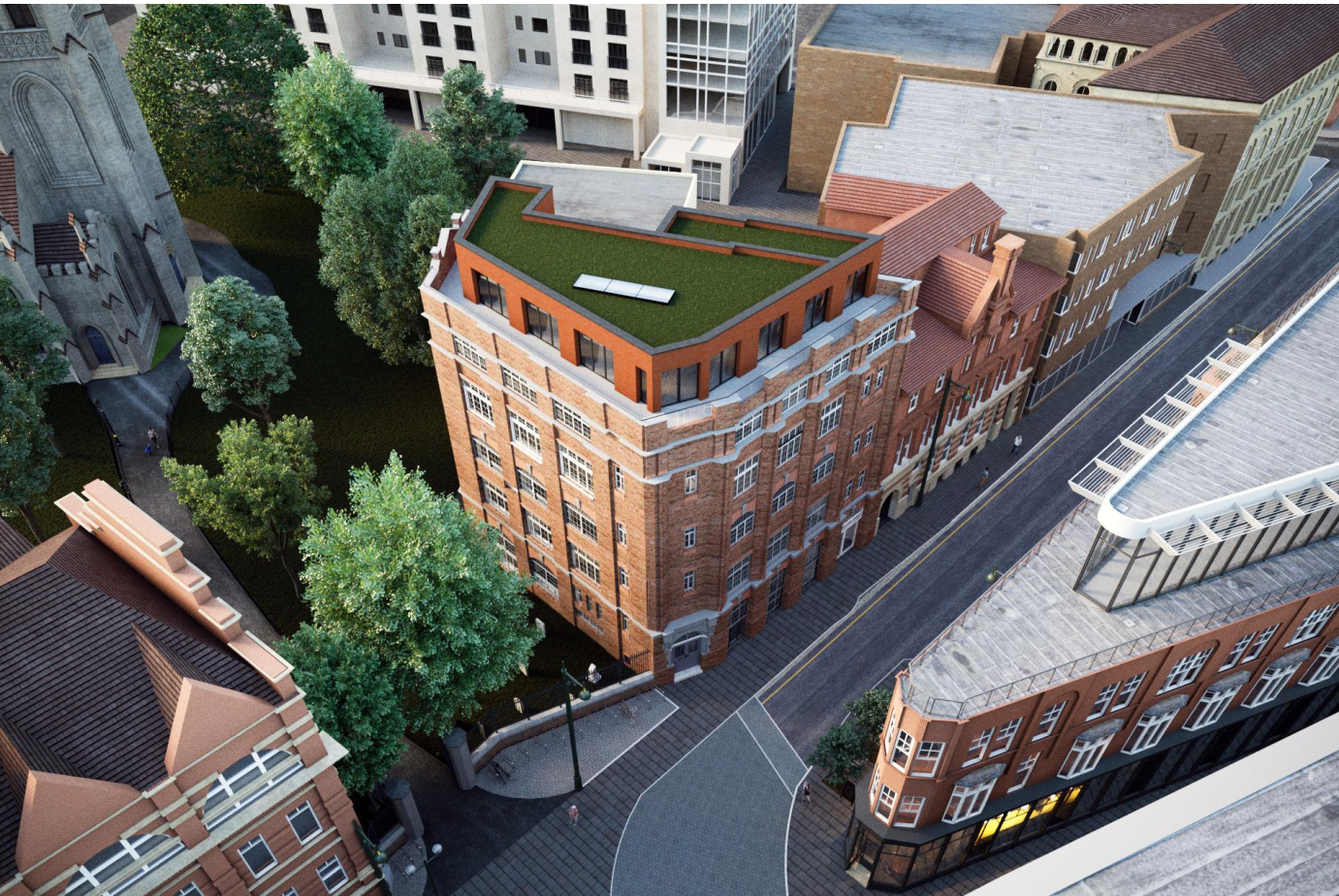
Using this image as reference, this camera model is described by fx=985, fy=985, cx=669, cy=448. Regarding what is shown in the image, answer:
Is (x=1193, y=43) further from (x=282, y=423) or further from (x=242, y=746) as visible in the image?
(x=242, y=746)

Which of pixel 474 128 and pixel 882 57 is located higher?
pixel 882 57

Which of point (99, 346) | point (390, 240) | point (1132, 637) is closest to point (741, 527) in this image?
point (1132, 637)

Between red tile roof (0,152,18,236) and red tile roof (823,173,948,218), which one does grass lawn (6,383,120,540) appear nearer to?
red tile roof (0,152,18,236)

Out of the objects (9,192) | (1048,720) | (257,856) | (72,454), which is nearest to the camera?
(257,856)

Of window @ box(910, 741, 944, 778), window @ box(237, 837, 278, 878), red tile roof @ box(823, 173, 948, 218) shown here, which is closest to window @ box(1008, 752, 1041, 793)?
window @ box(910, 741, 944, 778)

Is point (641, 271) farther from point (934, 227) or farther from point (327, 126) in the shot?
point (327, 126)

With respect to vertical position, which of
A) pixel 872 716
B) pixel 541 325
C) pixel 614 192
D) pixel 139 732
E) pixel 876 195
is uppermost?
pixel 541 325
